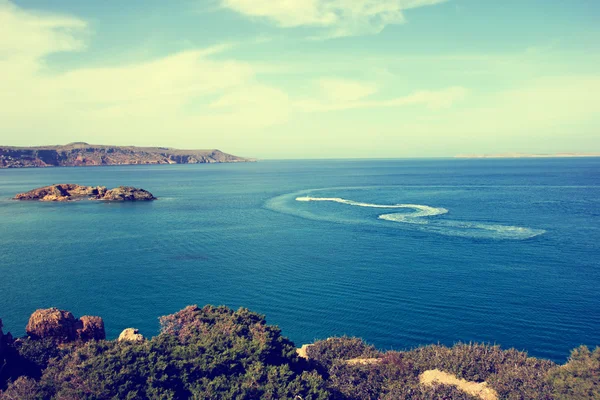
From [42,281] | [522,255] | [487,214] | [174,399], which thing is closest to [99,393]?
[174,399]

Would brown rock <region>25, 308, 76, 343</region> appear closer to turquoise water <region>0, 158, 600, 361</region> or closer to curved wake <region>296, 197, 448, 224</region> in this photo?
turquoise water <region>0, 158, 600, 361</region>

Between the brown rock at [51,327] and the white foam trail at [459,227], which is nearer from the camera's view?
the brown rock at [51,327]

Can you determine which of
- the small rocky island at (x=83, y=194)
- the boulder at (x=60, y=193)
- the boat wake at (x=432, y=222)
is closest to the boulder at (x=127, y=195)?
the small rocky island at (x=83, y=194)

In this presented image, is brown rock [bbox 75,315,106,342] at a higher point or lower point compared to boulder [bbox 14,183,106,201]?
lower

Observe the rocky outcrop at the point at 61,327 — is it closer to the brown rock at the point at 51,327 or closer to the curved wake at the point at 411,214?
the brown rock at the point at 51,327

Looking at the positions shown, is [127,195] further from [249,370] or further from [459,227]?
[249,370]

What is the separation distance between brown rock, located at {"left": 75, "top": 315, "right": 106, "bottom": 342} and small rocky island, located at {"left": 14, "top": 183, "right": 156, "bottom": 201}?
8748cm

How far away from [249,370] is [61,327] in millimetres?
11320

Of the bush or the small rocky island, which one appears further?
the small rocky island

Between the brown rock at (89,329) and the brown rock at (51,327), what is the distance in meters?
0.41

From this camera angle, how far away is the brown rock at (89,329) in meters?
22.2

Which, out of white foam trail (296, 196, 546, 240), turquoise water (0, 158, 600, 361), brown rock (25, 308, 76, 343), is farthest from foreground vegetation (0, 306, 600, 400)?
white foam trail (296, 196, 546, 240)

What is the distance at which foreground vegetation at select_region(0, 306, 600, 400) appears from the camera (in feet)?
53.0

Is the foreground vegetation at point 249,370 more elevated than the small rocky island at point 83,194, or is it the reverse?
the small rocky island at point 83,194
